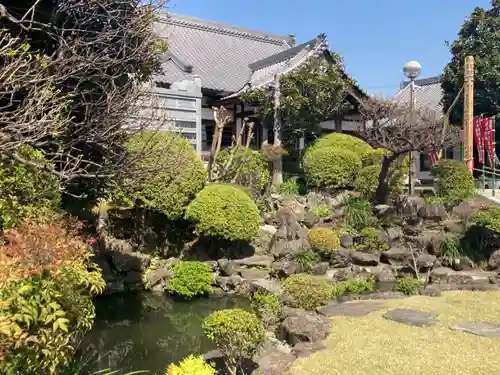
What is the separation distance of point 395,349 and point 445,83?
19.1 metres

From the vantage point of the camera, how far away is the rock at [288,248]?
455 inches

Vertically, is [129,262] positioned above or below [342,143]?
below

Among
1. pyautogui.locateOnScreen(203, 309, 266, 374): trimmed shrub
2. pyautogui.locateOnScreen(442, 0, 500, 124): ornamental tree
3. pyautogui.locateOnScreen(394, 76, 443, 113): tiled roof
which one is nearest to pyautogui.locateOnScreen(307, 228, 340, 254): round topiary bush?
pyautogui.locateOnScreen(203, 309, 266, 374): trimmed shrub

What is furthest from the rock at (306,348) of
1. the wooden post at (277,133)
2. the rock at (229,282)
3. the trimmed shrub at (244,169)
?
the wooden post at (277,133)

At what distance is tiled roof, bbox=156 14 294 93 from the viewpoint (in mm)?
19531

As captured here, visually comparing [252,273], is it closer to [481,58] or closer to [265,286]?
[265,286]

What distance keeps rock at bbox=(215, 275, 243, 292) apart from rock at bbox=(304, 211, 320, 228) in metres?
3.79

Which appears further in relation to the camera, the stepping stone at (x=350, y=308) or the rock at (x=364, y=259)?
the rock at (x=364, y=259)

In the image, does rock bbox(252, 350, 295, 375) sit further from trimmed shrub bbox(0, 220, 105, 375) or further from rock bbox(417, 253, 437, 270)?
rock bbox(417, 253, 437, 270)

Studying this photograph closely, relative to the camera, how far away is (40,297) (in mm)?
3547

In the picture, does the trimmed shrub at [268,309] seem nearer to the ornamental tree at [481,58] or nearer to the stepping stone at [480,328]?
the stepping stone at [480,328]

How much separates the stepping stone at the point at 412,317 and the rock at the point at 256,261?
4.40m

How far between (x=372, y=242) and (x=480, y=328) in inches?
226

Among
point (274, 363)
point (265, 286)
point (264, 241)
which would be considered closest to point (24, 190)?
point (274, 363)
